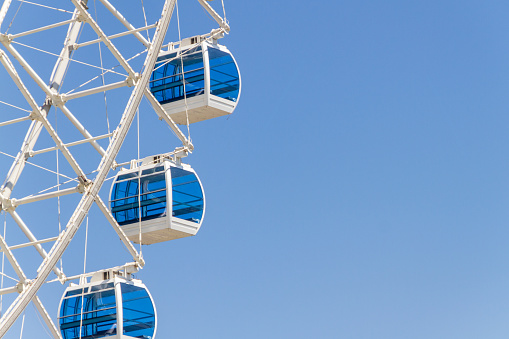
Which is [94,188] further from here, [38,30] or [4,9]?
[4,9]

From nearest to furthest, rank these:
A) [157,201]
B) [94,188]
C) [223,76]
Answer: [94,188]
[157,201]
[223,76]

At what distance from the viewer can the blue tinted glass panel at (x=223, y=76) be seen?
88.2ft

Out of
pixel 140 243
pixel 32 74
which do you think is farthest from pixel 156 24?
pixel 140 243

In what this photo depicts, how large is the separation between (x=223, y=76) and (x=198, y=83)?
0.57 meters

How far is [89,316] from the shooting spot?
2491 centimetres

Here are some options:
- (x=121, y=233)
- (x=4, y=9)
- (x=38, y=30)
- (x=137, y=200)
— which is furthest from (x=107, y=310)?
(x=4, y=9)

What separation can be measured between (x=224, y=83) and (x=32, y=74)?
517 cm

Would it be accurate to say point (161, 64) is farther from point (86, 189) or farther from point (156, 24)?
point (86, 189)

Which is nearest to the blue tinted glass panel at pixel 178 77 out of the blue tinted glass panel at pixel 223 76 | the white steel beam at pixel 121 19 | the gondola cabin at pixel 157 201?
the blue tinted glass panel at pixel 223 76

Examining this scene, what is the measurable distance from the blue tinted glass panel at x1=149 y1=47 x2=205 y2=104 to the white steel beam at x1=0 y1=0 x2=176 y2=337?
289 centimetres

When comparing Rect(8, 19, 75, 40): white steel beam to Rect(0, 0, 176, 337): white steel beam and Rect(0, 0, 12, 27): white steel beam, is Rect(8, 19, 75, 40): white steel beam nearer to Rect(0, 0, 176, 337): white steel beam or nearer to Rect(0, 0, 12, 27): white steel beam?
Rect(0, 0, 12, 27): white steel beam

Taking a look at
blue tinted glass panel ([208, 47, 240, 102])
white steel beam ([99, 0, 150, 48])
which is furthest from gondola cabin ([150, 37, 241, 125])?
white steel beam ([99, 0, 150, 48])

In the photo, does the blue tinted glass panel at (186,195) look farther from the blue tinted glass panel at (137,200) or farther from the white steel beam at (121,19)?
the white steel beam at (121,19)

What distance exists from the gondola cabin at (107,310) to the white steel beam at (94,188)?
293cm
